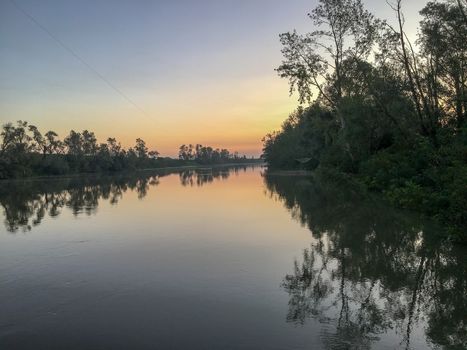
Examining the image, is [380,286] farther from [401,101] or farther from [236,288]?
[401,101]

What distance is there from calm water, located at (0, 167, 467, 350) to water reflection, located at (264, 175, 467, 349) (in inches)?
1.0

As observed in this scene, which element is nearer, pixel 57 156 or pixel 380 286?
pixel 380 286

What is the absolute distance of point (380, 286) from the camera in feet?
24.2

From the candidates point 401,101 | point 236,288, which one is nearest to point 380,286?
point 236,288

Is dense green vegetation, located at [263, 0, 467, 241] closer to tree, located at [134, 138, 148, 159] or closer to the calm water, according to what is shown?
the calm water

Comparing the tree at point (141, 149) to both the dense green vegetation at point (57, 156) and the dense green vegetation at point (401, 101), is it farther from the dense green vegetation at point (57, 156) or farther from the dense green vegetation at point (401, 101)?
the dense green vegetation at point (401, 101)

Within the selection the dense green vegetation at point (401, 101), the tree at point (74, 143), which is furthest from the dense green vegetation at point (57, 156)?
the dense green vegetation at point (401, 101)

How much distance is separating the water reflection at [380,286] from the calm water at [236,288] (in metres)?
0.02

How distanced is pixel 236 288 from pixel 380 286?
2.60m

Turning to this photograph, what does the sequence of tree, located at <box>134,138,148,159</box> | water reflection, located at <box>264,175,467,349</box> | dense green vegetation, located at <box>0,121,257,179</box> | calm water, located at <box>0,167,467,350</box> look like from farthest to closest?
1. tree, located at <box>134,138,148,159</box>
2. dense green vegetation, located at <box>0,121,257,179</box>
3. water reflection, located at <box>264,175,467,349</box>
4. calm water, located at <box>0,167,467,350</box>

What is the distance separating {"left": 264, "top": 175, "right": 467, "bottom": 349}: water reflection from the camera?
218 inches

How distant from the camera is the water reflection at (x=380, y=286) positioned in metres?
5.54

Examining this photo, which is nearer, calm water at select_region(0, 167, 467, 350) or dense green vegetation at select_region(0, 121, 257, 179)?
calm water at select_region(0, 167, 467, 350)

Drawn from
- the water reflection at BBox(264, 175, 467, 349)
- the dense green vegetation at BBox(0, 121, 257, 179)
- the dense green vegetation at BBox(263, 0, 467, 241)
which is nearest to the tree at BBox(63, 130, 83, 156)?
the dense green vegetation at BBox(0, 121, 257, 179)
